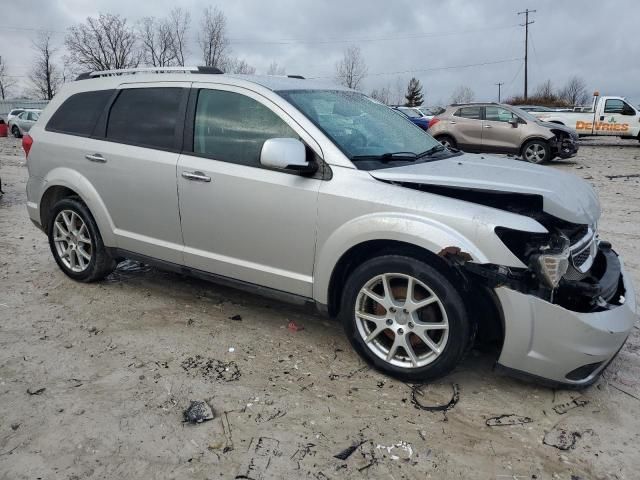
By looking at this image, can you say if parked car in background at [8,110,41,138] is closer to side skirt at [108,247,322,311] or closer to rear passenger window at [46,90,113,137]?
rear passenger window at [46,90,113,137]

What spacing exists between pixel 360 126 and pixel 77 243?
9.23 feet

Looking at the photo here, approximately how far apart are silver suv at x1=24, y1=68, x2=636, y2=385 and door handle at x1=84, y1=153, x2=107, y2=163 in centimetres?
1

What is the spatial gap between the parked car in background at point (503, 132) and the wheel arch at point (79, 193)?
40.7ft

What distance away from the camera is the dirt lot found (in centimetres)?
257

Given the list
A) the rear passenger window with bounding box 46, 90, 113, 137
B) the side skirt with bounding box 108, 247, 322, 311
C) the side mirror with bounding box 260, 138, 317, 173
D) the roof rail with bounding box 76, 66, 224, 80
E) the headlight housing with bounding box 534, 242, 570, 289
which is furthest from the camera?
the rear passenger window with bounding box 46, 90, 113, 137

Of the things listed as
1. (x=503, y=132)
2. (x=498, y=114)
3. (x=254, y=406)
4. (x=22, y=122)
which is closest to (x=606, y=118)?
(x=498, y=114)

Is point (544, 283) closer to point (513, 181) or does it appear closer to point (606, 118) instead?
point (513, 181)

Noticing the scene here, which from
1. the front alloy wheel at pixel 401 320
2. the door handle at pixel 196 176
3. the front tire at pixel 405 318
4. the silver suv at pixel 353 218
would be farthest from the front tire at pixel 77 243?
the front alloy wheel at pixel 401 320

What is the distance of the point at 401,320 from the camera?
10.4 ft

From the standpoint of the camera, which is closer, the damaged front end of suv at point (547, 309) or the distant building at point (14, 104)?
the damaged front end of suv at point (547, 309)

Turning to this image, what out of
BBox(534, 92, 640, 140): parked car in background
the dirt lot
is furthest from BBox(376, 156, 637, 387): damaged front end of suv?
BBox(534, 92, 640, 140): parked car in background

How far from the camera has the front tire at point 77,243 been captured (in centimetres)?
467

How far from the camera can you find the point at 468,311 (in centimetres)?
298

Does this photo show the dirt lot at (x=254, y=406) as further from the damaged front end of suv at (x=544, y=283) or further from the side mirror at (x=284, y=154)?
the side mirror at (x=284, y=154)
